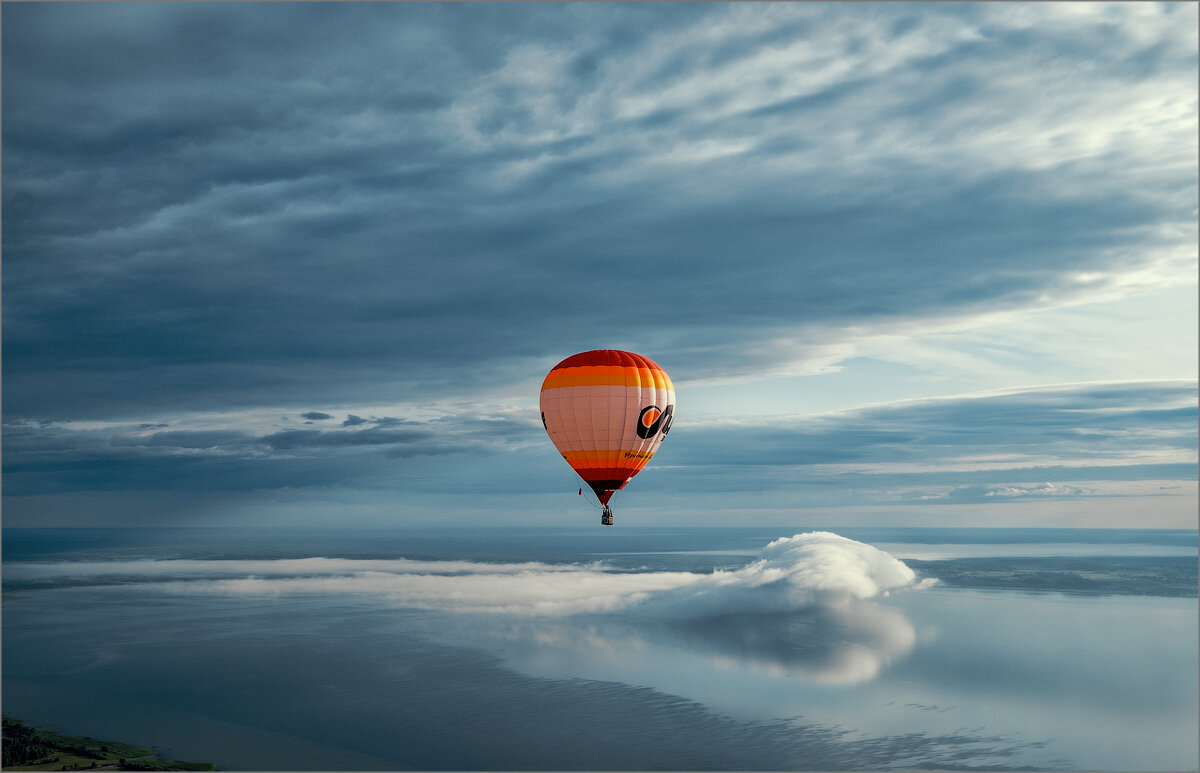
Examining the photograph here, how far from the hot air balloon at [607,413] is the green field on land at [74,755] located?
21.5 metres

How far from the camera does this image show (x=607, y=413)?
41.2 m

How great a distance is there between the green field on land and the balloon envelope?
2163cm

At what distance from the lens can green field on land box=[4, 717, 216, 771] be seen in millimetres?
38875

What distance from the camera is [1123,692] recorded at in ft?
191

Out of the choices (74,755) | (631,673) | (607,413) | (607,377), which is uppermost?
(607,377)

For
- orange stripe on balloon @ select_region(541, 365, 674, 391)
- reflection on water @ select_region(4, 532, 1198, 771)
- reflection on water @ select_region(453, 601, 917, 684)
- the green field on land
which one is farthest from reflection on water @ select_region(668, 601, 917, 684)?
the green field on land

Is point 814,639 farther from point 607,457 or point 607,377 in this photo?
point 607,377

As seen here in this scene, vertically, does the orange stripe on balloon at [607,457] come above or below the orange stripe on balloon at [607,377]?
below

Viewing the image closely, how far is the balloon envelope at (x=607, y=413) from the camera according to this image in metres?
41.2

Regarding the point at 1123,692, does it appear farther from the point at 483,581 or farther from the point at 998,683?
the point at 483,581

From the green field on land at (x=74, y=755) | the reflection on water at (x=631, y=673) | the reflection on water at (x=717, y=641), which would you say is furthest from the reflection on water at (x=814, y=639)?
the green field on land at (x=74, y=755)

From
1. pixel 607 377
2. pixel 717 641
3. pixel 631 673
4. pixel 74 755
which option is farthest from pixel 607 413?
pixel 717 641

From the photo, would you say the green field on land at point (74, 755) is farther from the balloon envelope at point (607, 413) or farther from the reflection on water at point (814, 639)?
the reflection on water at point (814, 639)

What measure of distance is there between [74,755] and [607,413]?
93.6 ft
